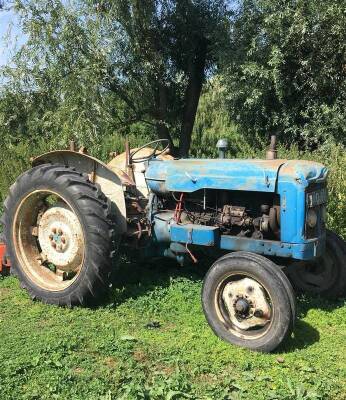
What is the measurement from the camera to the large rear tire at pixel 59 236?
14.8 ft

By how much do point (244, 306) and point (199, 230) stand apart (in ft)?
2.75

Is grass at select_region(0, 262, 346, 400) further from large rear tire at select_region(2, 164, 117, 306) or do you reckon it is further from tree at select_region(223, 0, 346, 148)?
tree at select_region(223, 0, 346, 148)

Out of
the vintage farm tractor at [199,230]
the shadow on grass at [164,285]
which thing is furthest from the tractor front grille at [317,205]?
the shadow on grass at [164,285]

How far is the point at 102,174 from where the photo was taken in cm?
507

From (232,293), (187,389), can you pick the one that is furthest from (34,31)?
(187,389)

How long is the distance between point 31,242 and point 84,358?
75.1 inches

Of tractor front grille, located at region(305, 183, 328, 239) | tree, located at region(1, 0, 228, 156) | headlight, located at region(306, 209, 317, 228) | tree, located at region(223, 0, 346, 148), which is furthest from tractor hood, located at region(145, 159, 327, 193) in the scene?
tree, located at region(223, 0, 346, 148)

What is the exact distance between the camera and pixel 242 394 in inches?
127

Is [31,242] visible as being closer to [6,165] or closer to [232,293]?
[232,293]

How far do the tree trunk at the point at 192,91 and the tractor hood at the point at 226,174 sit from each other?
671 centimetres

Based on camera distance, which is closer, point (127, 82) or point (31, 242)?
point (31, 242)

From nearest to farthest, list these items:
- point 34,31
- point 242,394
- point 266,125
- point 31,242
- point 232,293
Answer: point 242,394 < point 232,293 < point 31,242 < point 34,31 < point 266,125

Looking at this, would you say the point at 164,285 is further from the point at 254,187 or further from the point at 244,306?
the point at 254,187

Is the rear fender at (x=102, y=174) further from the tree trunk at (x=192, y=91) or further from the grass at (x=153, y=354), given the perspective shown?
the tree trunk at (x=192, y=91)
